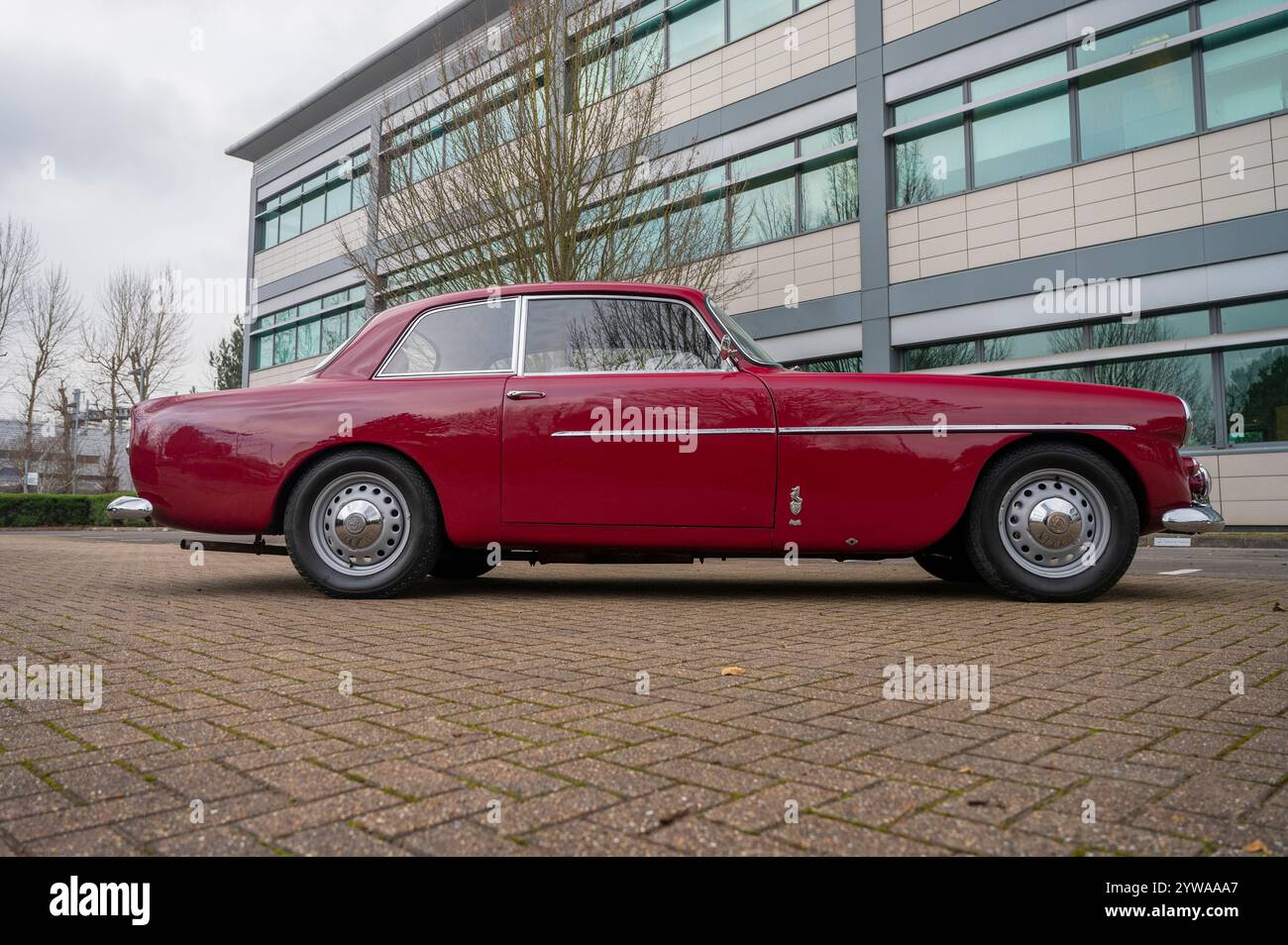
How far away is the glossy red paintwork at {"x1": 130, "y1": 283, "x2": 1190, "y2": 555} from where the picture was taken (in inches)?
167

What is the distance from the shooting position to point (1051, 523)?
4266 mm

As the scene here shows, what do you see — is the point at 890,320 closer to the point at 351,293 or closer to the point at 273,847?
the point at 273,847

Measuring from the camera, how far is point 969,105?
1431 centimetres

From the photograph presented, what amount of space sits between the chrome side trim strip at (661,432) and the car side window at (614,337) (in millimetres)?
415

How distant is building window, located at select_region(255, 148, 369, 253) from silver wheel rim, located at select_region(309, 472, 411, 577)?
23.4 m

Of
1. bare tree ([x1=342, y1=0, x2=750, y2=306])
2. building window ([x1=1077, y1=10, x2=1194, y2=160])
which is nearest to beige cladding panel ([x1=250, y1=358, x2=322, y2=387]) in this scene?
bare tree ([x1=342, y1=0, x2=750, y2=306])

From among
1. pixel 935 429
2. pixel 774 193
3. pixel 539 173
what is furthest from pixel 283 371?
pixel 935 429

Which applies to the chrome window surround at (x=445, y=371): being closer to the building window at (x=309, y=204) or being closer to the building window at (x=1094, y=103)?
the building window at (x=1094, y=103)

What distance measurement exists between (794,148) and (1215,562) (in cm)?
1127

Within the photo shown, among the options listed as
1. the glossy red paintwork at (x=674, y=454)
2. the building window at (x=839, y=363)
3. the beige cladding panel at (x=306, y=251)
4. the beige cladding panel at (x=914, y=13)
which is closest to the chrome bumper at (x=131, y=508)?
the glossy red paintwork at (x=674, y=454)

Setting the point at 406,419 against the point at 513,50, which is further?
the point at 513,50

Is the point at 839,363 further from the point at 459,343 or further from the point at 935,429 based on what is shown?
the point at 459,343

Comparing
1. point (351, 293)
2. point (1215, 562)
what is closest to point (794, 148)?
point (1215, 562)
